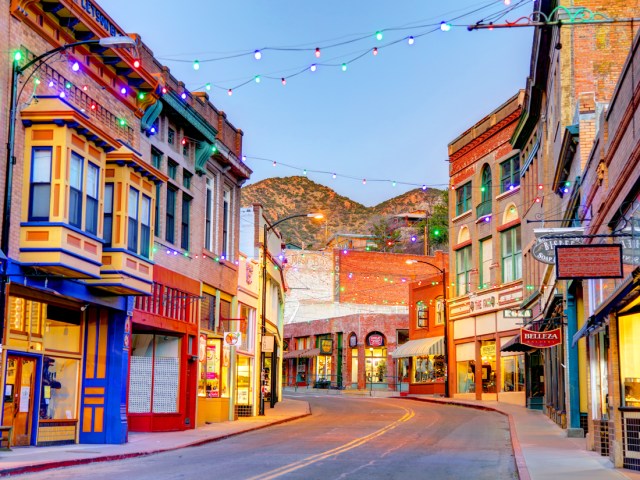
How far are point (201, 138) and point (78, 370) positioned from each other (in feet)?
35.1

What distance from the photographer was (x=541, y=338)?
92.0 feet

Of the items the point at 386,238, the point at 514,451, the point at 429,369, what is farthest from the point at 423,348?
the point at 386,238

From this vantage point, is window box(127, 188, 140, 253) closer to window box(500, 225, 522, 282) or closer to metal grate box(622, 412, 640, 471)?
metal grate box(622, 412, 640, 471)

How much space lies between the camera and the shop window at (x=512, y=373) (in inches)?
1832

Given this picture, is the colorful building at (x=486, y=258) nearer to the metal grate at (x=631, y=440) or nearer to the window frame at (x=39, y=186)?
the metal grate at (x=631, y=440)

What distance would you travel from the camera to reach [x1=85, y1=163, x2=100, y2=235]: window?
20703 mm

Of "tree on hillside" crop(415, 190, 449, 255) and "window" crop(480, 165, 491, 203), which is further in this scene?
"tree on hillside" crop(415, 190, 449, 255)

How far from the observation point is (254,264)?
127 ft

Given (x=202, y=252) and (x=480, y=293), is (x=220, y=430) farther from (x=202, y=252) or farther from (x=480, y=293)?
(x=480, y=293)

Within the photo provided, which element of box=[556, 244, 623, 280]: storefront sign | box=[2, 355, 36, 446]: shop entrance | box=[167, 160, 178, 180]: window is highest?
box=[167, 160, 178, 180]: window

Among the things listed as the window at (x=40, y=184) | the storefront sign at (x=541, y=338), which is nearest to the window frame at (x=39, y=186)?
the window at (x=40, y=184)

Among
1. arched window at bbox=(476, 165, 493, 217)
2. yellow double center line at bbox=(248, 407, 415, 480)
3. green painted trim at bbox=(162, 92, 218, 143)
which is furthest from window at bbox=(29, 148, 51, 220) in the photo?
arched window at bbox=(476, 165, 493, 217)

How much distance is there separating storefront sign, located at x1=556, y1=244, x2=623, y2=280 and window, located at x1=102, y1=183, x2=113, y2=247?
441 inches

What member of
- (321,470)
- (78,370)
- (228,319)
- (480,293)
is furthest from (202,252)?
(480,293)
